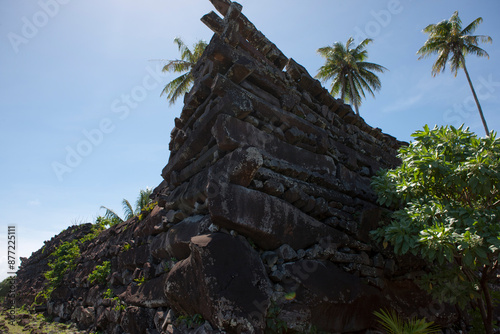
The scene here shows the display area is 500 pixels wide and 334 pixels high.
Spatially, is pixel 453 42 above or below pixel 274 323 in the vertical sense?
above

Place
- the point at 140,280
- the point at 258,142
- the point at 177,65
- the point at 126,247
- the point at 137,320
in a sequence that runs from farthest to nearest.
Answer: the point at 177,65 < the point at 126,247 < the point at 140,280 < the point at 137,320 < the point at 258,142

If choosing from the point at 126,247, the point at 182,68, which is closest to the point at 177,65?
the point at 182,68

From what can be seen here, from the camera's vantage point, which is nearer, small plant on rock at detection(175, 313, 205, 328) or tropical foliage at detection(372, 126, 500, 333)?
small plant on rock at detection(175, 313, 205, 328)

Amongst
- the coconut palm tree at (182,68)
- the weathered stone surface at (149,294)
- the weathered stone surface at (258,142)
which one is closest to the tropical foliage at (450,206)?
the weathered stone surface at (258,142)

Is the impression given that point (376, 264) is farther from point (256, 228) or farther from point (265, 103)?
point (265, 103)

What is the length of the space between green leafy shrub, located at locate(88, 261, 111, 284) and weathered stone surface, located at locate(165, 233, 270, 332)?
3.25 meters

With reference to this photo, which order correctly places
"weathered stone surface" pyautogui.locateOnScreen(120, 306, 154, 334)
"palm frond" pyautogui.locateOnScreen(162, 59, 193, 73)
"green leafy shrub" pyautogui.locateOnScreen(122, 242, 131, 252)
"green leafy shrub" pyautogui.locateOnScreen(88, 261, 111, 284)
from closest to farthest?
"weathered stone surface" pyautogui.locateOnScreen(120, 306, 154, 334), "green leafy shrub" pyautogui.locateOnScreen(122, 242, 131, 252), "green leafy shrub" pyautogui.locateOnScreen(88, 261, 111, 284), "palm frond" pyautogui.locateOnScreen(162, 59, 193, 73)

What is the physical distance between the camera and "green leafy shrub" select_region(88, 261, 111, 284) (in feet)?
17.2

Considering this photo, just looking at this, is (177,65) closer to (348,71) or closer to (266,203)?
(348,71)

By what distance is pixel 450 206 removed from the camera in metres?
3.05

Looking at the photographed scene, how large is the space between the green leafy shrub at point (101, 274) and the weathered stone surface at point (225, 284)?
10.7ft

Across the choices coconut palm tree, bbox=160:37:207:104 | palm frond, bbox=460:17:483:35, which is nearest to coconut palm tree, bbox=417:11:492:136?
palm frond, bbox=460:17:483:35

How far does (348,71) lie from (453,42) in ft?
24.7

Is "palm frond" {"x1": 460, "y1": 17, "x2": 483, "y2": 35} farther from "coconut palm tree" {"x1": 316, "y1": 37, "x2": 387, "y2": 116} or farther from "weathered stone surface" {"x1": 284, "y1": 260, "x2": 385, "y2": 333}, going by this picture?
"weathered stone surface" {"x1": 284, "y1": 260, "x2": 385, "y2": 333}
